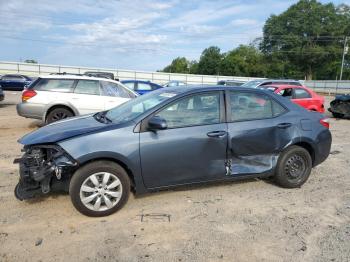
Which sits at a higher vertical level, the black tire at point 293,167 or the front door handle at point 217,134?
the front door handle at point 217,134

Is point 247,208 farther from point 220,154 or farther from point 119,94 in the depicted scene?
point 119,94

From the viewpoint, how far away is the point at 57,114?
907cm

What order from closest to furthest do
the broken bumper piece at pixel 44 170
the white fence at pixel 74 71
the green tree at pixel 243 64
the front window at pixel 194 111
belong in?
the broken bumper piece at pixel 44 170, the front window at pixel 194 111, the white fence at pixel 74 71, the green tree at pixel 243 64

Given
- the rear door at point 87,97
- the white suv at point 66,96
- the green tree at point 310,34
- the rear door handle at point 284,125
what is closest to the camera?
the rear door handle at point 284,125

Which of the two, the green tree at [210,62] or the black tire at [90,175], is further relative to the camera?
the green tree at [210,62]

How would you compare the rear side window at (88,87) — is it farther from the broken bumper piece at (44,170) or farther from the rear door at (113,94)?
the broken bumper piece at (44,170)

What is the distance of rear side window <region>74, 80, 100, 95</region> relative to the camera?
9.45 metres

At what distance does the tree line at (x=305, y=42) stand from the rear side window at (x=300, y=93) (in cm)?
6082

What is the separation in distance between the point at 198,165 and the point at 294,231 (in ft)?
4.58

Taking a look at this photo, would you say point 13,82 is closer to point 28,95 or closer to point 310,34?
point 28,95

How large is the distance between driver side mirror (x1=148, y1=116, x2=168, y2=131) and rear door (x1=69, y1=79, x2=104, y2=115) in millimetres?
5553

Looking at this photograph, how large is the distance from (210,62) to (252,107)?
8763 cm

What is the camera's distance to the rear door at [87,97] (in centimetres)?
923

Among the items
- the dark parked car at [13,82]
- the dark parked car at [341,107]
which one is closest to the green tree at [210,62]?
the dark parked car at [13,82]
